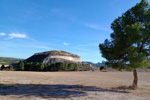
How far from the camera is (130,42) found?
520 inches

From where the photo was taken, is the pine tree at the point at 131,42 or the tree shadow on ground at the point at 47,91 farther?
the pine tree at the point at 131,42

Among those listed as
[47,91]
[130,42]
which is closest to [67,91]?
[47,91]

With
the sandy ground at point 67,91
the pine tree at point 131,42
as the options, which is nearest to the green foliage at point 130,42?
the pine tree at point 131,42

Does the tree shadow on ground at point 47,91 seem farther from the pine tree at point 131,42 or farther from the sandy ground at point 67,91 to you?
the pine tree at point 131,42

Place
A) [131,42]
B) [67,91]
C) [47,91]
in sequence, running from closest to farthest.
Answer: [47,91] < [67,91] < [131,42]

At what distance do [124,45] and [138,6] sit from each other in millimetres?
5007

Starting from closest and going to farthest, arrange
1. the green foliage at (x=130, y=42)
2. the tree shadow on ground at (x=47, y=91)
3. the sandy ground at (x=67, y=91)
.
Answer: the sandy ground at (x=67, y=91)
the tree shadow on ground at (x=47, y=91)
the green foliage at (x=130, y=42)

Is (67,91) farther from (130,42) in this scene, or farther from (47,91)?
(130,42)

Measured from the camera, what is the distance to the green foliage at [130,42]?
12.6 meters

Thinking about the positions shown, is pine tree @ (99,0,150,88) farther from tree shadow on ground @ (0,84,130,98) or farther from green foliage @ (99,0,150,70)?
tree shadow on ground @ (0,84,130,98)

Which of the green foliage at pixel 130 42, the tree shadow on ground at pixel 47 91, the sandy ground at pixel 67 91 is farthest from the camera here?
the green foliage at pixel 130 42

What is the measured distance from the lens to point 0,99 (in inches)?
339

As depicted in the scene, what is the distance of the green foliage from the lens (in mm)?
12578

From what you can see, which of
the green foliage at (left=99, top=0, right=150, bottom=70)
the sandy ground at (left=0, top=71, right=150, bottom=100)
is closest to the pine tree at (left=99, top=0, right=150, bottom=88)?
the green foliage at (left=99, top=0, right=150, bottom=70)
